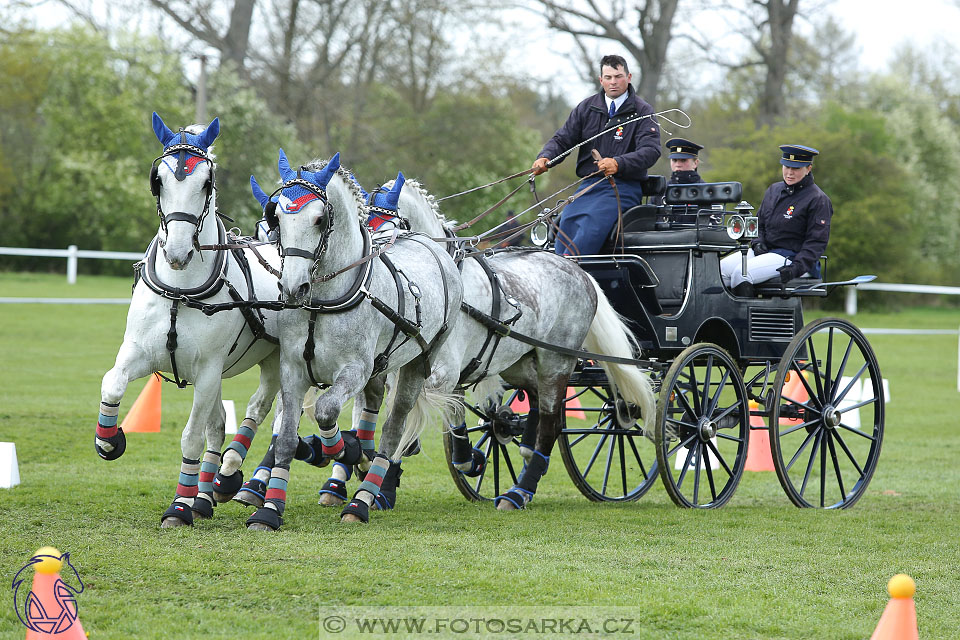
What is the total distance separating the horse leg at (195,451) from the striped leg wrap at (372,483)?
2.61 ft

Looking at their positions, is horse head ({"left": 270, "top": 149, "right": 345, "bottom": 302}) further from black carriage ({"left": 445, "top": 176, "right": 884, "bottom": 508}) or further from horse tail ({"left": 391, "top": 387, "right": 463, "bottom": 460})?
black carriage ({"left": 445, "top": 176, "right": 884, "bottom": 508})

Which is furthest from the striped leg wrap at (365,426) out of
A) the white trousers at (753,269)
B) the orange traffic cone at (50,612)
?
the orange traffic cone at (50,612)

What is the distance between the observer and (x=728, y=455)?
10047 mm

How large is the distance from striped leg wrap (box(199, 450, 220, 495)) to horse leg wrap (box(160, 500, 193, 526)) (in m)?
0.27

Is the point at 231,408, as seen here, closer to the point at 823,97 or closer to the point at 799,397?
the point at 799,397

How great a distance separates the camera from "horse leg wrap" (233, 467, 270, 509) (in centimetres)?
586

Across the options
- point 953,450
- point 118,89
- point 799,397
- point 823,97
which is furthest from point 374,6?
point 953,450

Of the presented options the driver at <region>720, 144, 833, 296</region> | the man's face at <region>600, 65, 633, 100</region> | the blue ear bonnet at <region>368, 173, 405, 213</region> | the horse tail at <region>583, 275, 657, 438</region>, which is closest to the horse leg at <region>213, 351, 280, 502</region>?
the blue ear bonnet at <region>368, 173, 405, 213</region>

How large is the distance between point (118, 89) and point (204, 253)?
99.8ft

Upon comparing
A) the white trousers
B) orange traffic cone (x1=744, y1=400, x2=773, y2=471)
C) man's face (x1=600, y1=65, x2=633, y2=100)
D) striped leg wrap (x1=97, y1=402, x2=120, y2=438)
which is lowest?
orange traffic cone (x1=744, y1=400, x2=773, y2=471)

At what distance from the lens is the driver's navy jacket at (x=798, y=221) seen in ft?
24.6

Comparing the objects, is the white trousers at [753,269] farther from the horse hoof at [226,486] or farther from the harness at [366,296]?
the horse hoof at [226,486]

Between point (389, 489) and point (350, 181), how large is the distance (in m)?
2.08

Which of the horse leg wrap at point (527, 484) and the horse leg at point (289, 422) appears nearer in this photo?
the horse leg at point (289, 422)
